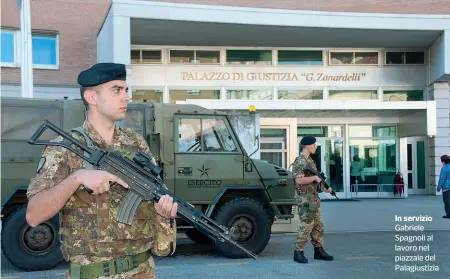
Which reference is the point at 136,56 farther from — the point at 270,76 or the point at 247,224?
the point at 247,224

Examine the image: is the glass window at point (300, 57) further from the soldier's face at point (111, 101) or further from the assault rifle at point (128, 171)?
the assault rifle at point (128, 171)

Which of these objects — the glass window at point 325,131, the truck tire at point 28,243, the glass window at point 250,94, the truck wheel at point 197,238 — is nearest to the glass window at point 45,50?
the glass window at point 250,94

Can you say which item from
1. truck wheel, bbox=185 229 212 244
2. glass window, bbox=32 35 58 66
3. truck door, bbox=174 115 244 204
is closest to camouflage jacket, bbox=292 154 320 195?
truck door, bbox=174 115 244 204

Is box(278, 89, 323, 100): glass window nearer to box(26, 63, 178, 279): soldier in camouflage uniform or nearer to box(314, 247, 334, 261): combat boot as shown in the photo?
box(314, 247, 334, 261): combat boot

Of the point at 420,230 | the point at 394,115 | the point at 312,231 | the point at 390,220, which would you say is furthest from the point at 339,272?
the point at 394,115

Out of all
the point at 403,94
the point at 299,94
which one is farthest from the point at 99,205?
the point at 403,94

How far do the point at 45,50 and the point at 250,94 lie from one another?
726 centimetres

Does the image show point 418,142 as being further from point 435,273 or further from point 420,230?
point 435,273

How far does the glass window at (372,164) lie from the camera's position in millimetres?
19797

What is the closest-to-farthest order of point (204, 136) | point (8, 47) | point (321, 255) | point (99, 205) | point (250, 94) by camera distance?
point (99, 205), point (321, 255), point (204, 136), point (8, 47), point (250, 94)

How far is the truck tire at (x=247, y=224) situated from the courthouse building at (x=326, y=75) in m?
8.24

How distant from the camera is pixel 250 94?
18984 mm

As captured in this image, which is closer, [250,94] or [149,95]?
[149,95]

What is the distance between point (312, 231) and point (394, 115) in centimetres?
1295
